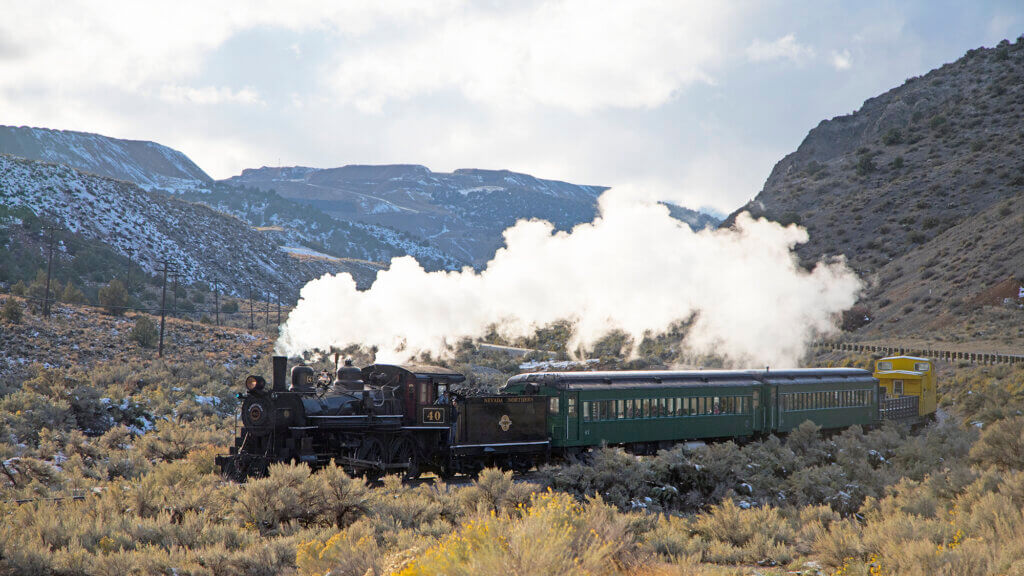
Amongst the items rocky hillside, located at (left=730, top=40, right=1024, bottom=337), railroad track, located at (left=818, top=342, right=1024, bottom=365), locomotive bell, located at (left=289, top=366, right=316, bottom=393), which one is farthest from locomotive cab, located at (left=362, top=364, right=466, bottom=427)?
rocky hillside, located at (left=730, top=40, right=1024, bottom=337)

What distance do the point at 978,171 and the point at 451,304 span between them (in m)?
67.4

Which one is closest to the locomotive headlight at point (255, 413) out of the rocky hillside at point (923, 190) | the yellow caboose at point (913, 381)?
the yellow caboose at point (913, 381)

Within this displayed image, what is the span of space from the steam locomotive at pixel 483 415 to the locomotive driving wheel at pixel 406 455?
32mm

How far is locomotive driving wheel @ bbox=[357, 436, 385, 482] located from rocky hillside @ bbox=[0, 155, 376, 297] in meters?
81.9

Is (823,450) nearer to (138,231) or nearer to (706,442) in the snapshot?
(706,442)

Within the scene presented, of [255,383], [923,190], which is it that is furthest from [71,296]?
[923,190]

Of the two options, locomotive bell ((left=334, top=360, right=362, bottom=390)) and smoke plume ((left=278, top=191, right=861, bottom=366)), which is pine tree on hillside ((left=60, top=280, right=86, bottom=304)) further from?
locomotive bell ((left=334, top=360, right=362, bottom=390))

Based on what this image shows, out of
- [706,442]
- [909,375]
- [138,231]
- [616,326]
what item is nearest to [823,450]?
[706,442]

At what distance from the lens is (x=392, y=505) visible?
42.9ft

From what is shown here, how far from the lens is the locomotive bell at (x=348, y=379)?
1869 centimetres

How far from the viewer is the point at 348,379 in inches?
740

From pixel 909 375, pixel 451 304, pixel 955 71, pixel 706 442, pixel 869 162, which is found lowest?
pixel 706 442

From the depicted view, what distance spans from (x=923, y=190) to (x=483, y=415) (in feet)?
240

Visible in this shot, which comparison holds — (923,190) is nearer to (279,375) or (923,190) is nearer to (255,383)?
(279,375)
